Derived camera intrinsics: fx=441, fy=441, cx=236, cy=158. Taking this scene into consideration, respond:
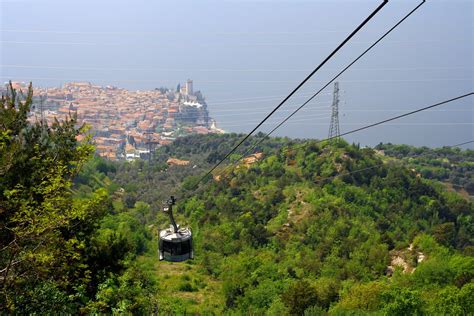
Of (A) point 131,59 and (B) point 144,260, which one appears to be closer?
(B) point 144,260

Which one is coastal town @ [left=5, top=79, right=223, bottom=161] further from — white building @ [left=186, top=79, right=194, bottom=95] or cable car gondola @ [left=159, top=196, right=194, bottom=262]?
cable car gondola @ [left=159, top=196, right=194, bottom=262]

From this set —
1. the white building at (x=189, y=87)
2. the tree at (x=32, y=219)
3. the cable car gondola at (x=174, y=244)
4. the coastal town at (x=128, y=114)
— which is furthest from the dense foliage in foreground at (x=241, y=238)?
the white building at (x=189, y=87)

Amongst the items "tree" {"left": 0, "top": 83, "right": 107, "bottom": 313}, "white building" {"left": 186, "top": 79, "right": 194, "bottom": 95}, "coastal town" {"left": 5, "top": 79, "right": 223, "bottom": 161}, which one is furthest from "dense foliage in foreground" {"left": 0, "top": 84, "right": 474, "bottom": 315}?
"white building" {"left": 186, "top": 79, "right": 194, "bottom": 95}

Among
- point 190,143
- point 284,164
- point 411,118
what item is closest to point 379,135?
point 411,118

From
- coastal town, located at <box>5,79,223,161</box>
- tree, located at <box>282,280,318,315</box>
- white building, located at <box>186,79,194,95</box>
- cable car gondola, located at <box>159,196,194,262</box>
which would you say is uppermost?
white building, located at <box>186,79,194,95</box>

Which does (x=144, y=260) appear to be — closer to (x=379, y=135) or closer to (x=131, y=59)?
(x=379, y=135)

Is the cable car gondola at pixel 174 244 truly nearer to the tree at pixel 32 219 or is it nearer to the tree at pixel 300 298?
the tree at pixel 32 219
